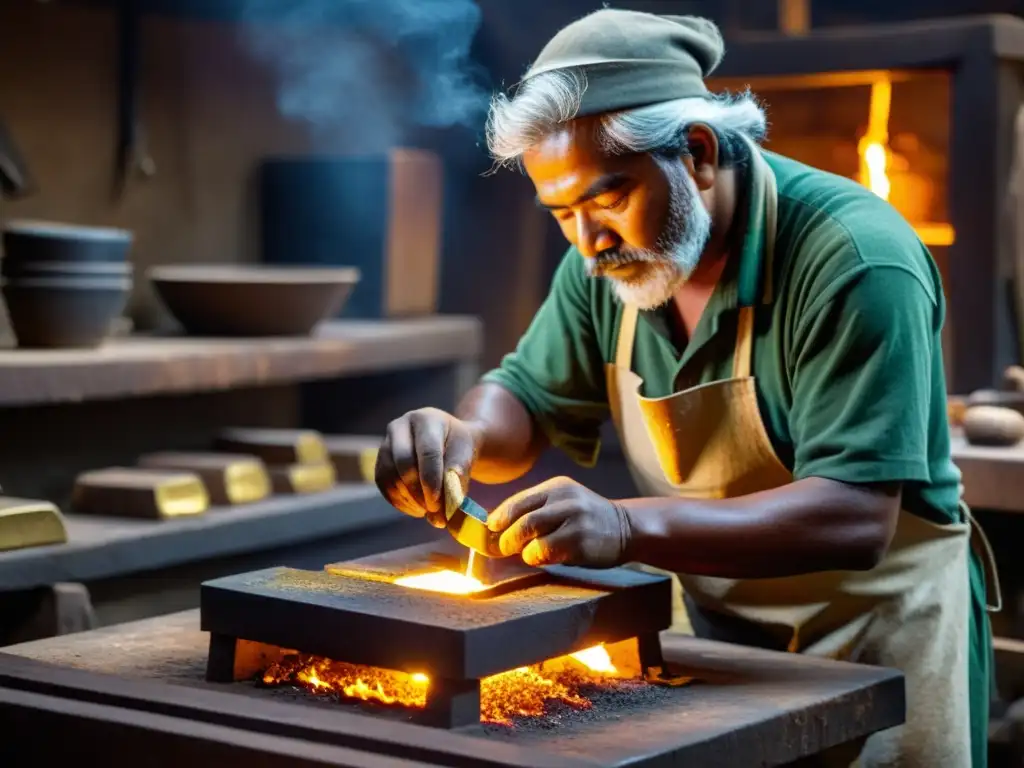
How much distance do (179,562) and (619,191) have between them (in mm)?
2312

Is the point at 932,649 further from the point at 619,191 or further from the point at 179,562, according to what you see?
the point at 179,562

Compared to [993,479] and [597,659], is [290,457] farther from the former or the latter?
[597,659]

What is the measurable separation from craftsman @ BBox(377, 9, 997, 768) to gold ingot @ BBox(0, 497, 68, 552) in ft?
4.80

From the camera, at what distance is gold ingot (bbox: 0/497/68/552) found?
4012 millimetres

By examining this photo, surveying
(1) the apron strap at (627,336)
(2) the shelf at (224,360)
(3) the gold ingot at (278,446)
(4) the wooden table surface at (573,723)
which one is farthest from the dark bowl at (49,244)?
(1) the apron strap at (627,336)

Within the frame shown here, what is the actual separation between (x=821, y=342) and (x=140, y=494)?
2574 millimetres

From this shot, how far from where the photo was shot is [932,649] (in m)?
2.90

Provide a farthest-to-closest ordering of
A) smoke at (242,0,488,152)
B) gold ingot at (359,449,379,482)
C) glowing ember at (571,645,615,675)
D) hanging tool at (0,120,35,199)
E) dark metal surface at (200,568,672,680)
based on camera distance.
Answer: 1. smoke at (242,0,488,152)
2. gold ingot at (359,449,379,482)
3. hanging tool at (0,120,35,199)
4. glowing ember at (571,645,615,675)
5. dark metal surface at (200,568,672,680)

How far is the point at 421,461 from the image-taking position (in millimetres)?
2830

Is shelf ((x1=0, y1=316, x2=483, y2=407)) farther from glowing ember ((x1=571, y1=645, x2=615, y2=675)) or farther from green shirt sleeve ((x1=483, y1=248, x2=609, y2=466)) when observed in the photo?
glowing ember ((x1=571, y1=645, x2=615, y2=675))

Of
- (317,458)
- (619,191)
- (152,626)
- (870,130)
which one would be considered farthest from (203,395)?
(619,191)

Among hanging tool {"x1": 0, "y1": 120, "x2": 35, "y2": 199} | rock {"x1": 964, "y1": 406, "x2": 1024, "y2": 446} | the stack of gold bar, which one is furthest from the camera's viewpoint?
the stack of gold bar

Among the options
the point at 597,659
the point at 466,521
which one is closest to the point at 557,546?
the point at 466,521

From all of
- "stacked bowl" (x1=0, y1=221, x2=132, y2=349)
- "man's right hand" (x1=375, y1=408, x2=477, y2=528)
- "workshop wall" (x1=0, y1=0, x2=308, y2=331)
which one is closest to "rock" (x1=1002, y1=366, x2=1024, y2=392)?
"man's right hand" (x1=375, y1=408, x2=477, y2=528)
